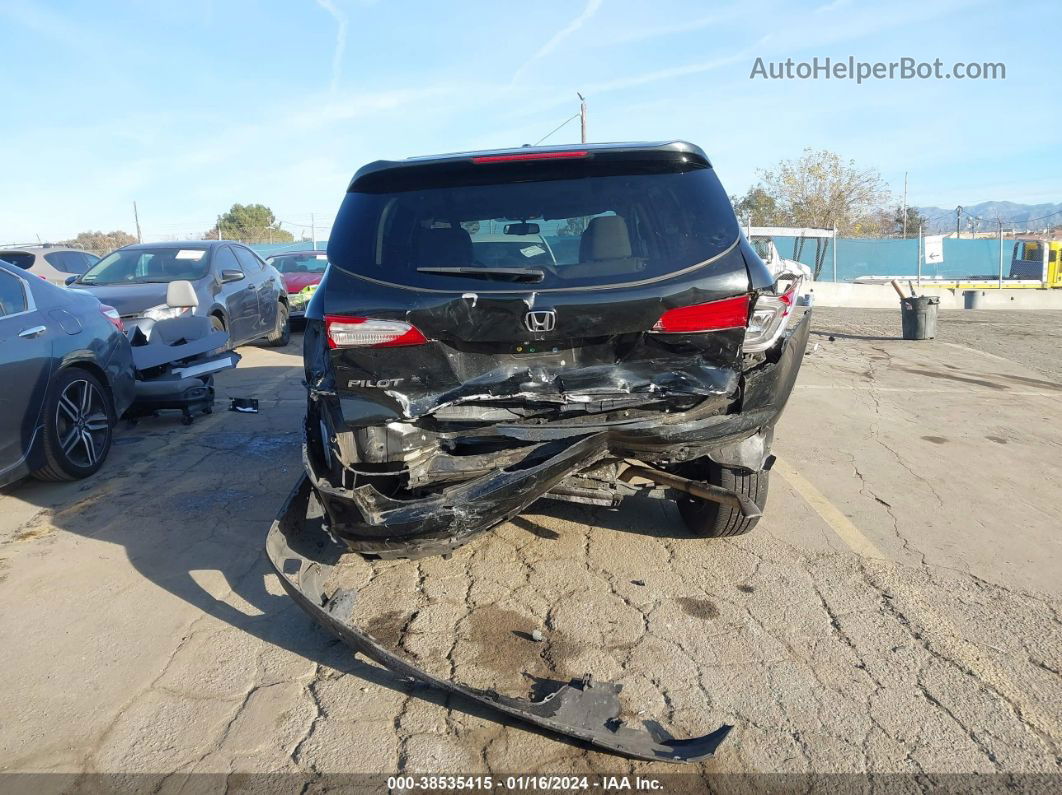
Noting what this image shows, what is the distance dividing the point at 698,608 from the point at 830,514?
1.56 meters

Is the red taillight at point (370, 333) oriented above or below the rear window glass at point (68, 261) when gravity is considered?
below

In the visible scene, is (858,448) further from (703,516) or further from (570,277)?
(570,277)

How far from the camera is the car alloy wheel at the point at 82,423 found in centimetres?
508

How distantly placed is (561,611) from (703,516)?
1033 mm

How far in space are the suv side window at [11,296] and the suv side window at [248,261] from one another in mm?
5559

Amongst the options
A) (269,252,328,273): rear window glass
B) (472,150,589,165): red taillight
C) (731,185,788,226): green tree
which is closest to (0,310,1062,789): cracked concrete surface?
(472,150,589,165): red taillight

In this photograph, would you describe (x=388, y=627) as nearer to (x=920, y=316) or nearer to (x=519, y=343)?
→ (x=519, y=343)

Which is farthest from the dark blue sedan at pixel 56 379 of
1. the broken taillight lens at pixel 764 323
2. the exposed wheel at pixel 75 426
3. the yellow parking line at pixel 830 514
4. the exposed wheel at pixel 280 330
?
the exposed wheel at pixel 280 330

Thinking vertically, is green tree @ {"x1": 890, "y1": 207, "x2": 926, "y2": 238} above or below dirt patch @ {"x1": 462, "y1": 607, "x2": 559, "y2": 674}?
above

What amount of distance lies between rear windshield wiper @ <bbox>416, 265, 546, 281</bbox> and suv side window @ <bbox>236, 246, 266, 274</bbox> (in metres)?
8.19

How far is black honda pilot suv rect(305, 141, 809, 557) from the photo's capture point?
3066 mm

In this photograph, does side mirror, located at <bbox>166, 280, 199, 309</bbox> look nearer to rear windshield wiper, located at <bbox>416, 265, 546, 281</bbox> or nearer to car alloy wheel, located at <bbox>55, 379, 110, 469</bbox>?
car alloy wheel, located at <bbox>55, 379, 110, 469</bbox>

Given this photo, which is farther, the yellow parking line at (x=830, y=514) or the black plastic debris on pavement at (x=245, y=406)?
the black plastic debris on pavement at (x=245, y=406)

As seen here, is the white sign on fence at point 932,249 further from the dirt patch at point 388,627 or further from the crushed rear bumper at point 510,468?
the dirt patch at point 388,627
